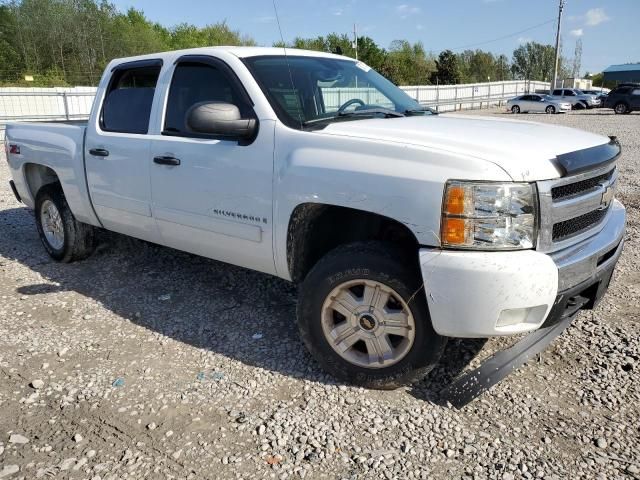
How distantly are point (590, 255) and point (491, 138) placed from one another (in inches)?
31.9

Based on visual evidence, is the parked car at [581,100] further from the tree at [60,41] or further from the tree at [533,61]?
the tree at [533,61]

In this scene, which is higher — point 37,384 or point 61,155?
point 61,155

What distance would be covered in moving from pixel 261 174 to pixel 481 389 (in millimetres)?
1757

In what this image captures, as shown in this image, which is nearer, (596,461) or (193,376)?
(596,461)

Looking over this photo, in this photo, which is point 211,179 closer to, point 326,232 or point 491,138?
point 326,232

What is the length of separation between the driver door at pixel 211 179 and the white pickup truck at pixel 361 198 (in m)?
0.01

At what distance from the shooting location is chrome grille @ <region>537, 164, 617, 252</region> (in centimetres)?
→ 258

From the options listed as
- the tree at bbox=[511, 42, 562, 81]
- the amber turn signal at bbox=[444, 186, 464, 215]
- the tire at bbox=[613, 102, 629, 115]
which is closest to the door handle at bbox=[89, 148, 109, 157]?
the amber turn signal at bbox=[444, 186, 464, 215]

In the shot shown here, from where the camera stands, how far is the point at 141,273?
515cm

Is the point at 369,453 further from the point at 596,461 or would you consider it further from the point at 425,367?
the point at 596,461

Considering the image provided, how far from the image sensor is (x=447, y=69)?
6912cm

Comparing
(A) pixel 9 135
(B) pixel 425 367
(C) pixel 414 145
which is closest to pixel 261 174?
(C) pixel 414 145

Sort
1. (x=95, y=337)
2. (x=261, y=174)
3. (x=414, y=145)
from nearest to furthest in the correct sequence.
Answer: (x=414, y=145)
(x=261, y=174)
(x=95, y=337)

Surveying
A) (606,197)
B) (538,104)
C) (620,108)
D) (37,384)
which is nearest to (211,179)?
(37,384)
